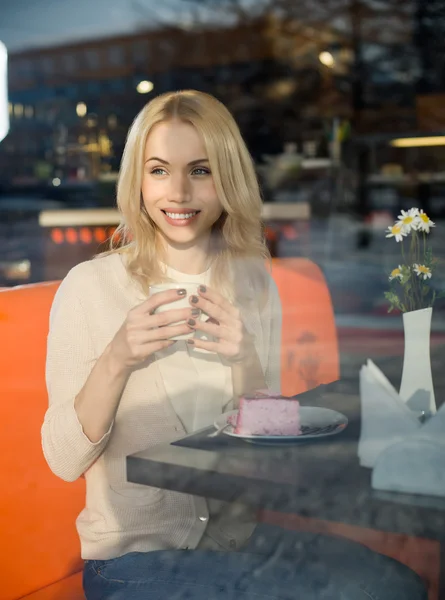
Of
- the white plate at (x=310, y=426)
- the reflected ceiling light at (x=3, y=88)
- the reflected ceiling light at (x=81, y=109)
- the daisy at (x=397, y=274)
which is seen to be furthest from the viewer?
the reflected ceiling light at (x=81, y=109)

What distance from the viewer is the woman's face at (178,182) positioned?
0.88 m

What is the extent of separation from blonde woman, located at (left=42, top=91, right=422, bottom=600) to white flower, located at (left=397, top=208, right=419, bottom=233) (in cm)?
20

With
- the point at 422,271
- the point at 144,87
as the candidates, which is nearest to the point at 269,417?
the point at 422,271

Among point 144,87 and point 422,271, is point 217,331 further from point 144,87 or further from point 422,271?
point 144,87

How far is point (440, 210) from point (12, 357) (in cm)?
62

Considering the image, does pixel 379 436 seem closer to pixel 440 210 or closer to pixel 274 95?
pixel 440 210

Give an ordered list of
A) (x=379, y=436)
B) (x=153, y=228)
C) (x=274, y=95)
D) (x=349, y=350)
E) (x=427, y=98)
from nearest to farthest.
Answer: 1. (x=379, y=436)
2. (x=153, y=228)
3. (x=349, y=350)
4. (x=427, y=98)
5. (x=274, y=95)

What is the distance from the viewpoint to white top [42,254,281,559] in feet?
2.99

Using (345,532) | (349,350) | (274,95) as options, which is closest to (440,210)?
(349,350)

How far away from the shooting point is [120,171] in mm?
984

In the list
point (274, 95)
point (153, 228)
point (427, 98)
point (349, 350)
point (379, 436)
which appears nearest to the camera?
point (379, 436)

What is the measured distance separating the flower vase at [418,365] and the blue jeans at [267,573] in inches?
5.9

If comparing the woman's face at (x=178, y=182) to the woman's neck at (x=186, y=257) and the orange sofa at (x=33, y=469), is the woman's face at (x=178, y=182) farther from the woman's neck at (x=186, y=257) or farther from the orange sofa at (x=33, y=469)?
the orange sofa at (x=33, y=469)

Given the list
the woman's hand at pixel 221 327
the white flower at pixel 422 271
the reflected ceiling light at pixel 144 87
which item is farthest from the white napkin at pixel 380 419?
the reflected ceiling light at pixel 144 87
